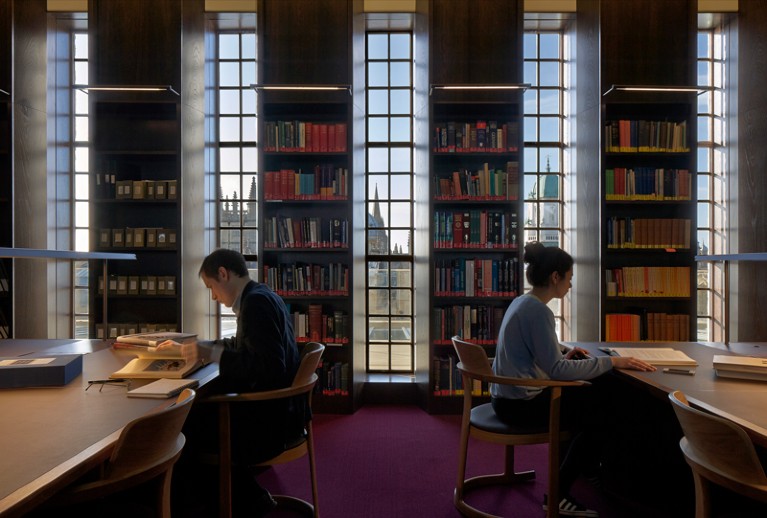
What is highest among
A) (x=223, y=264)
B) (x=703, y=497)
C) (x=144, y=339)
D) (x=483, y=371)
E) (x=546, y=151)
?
(x=546, y=151)

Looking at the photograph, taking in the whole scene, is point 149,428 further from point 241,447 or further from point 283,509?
point 283,509

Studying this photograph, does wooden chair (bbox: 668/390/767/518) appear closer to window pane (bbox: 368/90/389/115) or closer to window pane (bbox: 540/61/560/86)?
window pane (bbox: 368/90/389/115)

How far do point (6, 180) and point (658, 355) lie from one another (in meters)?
4.84

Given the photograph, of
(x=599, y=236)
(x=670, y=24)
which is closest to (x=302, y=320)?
(x=599, y=236)

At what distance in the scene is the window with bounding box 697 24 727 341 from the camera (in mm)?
4918

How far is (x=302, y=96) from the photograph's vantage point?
432 cm

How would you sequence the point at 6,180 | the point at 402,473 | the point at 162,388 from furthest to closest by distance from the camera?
the point at 6,180 < the point at 402,473 < the point at 162,388

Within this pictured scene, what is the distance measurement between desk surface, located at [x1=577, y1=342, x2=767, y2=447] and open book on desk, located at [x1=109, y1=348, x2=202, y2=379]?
6.07 ft

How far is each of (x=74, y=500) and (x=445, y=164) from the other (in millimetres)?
3838

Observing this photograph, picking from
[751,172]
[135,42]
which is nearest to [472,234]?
[751,172]

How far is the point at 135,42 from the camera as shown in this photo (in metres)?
4.40

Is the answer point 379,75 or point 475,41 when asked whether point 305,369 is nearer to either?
point 475,41

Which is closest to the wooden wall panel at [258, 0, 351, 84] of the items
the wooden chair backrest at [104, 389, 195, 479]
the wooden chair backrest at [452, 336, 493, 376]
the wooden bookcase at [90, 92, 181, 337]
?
the wooden bookcase at [90, 92, 181, 337]

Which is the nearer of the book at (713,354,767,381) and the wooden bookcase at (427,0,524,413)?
the book at (713,354,767,381)
